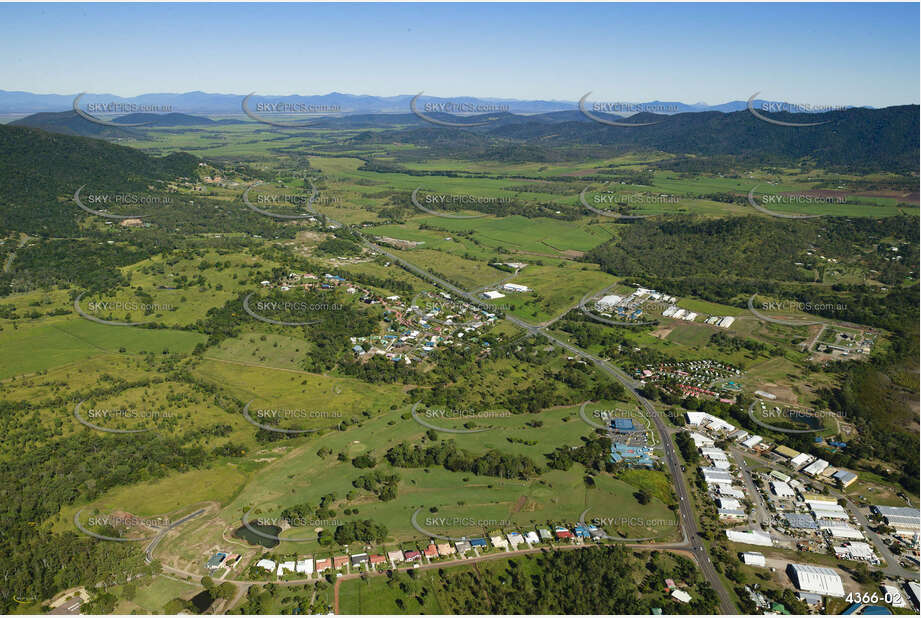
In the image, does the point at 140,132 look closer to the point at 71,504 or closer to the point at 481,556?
the point at 71,504

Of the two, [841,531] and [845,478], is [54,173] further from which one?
[841,531]

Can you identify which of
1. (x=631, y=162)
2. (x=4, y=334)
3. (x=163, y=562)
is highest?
(x=631, y=162)

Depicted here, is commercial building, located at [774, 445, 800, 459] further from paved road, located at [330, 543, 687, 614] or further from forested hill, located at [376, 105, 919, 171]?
forested hill, located at [376, 105, 919, 171]

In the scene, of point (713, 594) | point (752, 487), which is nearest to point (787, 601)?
point (713, 594)

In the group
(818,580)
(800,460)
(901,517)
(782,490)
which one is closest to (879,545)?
(901,517)

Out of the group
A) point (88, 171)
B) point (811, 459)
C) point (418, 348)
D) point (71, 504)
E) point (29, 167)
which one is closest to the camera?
point (71, 504)

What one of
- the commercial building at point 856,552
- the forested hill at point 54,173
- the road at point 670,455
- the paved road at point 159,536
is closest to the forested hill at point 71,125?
the forested hill at point 54,173
